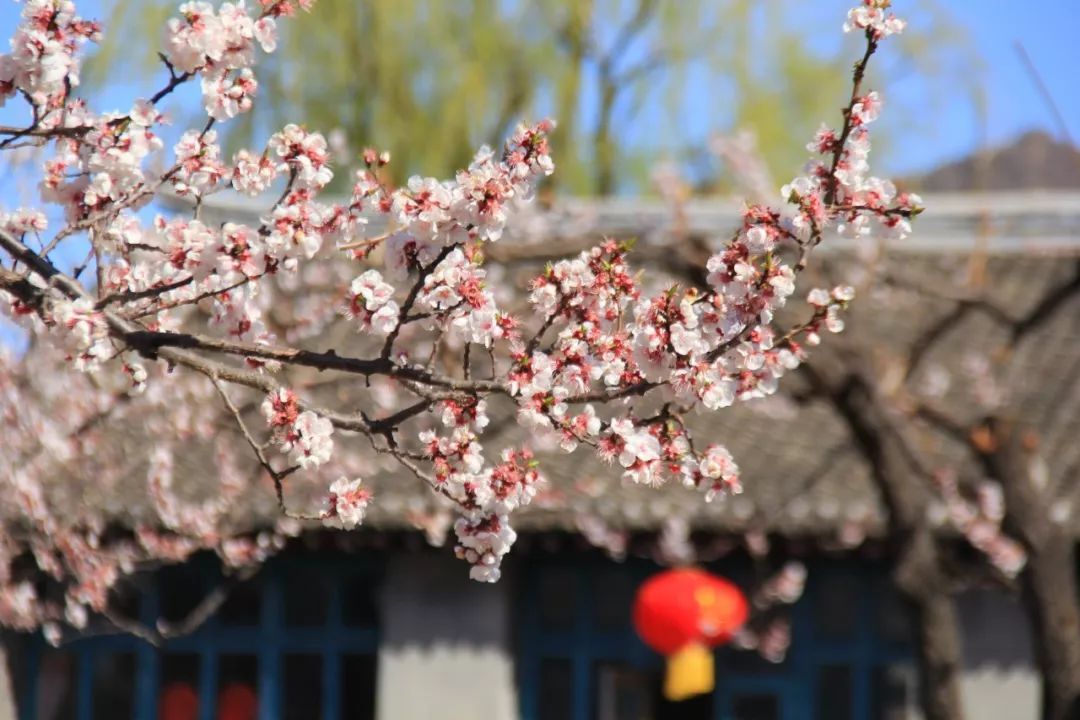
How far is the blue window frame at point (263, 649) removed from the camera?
40.7 feet

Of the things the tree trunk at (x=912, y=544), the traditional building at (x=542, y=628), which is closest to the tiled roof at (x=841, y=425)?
the traditional building at (x=542, y=628)

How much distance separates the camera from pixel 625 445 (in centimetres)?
383

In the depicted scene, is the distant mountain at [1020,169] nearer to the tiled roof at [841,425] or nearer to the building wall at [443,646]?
the tiled roof at [841,425]

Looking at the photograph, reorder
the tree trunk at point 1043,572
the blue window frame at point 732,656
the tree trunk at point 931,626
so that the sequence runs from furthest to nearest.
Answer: the blue window frame at point 732,656
the tree trunk at point 931,626
the tree trunk at point 1043,572

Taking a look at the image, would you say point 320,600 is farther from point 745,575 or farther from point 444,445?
point 444,445

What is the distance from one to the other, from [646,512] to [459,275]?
7.84 meters

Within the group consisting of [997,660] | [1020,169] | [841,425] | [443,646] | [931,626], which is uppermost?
[1020,169]

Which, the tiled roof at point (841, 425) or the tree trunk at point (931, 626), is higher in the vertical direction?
the tiled roof at point (841, 425)

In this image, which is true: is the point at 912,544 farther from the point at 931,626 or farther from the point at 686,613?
the point at 686,613

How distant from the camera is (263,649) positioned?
491 inches

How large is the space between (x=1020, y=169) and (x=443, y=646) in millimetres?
19078

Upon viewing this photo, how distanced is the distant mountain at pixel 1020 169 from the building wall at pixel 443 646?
671 inches

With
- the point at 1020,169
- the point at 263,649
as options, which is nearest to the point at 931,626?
the point at 263,649

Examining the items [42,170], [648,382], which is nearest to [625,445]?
[648,382]
